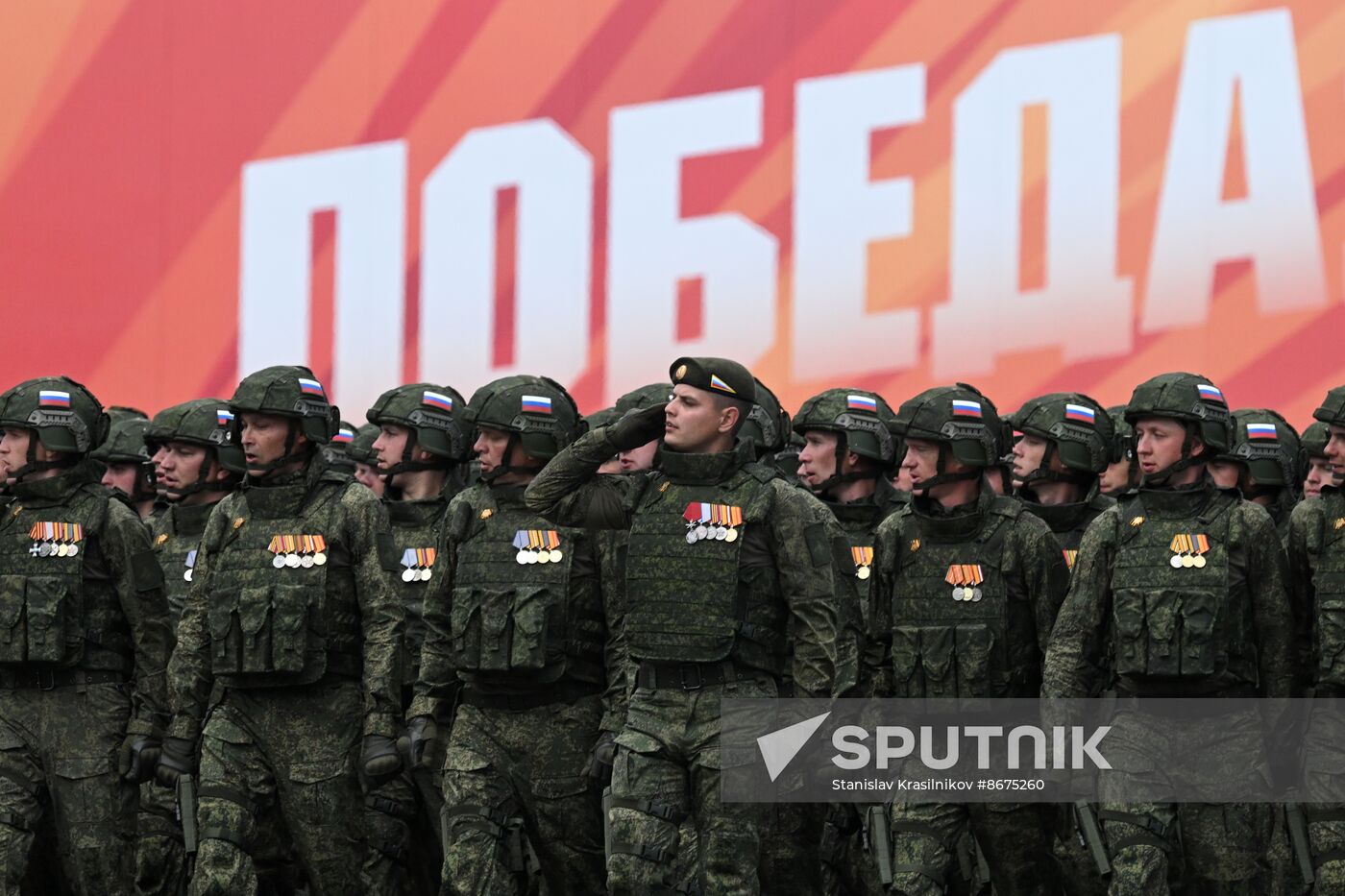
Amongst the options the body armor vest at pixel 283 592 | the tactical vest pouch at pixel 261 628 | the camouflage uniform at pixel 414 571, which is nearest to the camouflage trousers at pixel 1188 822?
the camouflage uniform at pixel 414 571

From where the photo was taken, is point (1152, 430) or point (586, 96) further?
point (586, 96)

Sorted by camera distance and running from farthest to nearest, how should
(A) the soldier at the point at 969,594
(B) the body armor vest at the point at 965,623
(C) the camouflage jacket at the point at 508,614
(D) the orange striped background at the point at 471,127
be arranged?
(D) the orange striped background at the point at 471,127 < (B) the body armor vest at the point at 965,623 < (A) the soldier at the point at 969,594 < (C) the camouflage jacket at the point at 508,614

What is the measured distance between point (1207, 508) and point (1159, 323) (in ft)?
16.1

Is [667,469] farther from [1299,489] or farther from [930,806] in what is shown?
[1299,489]

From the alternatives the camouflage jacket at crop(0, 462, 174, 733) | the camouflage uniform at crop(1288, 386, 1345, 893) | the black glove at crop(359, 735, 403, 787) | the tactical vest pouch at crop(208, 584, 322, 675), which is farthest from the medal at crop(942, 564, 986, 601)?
the camouflage jacket at crop(0, 462, 174, 733)

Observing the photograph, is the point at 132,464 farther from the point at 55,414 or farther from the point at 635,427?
the point at 635,427

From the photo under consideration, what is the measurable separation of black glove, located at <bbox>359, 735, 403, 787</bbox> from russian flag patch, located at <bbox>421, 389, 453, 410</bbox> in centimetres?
285

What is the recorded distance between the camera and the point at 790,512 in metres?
9.67

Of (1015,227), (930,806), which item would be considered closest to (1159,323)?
(1015,227)

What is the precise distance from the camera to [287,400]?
10773 mm

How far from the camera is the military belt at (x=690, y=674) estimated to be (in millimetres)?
9547

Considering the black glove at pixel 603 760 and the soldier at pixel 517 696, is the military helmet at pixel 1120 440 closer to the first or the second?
the soldier at pixel 517 696

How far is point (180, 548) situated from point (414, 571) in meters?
1.52

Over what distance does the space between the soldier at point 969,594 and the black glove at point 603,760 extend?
139cm
